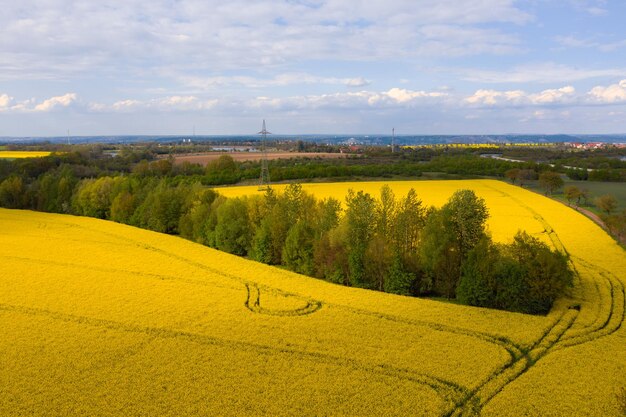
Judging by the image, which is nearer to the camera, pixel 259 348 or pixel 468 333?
pixel 259 348

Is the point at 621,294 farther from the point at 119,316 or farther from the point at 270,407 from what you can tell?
the point at 119,316

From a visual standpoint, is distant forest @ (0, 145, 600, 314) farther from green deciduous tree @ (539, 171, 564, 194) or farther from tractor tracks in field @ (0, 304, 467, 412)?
green deciduous tree @ (539, 171, 564, 194)

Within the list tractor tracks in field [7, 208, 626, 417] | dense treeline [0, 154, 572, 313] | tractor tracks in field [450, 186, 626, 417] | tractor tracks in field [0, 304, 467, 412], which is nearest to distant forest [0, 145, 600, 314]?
dense treeline [0, 154, 572, 313]

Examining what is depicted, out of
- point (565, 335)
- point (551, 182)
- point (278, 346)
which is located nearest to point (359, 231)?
point (278, 346)

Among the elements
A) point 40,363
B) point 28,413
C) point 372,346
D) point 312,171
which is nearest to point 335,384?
point 372,346

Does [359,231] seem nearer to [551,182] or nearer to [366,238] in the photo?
[366,238]
